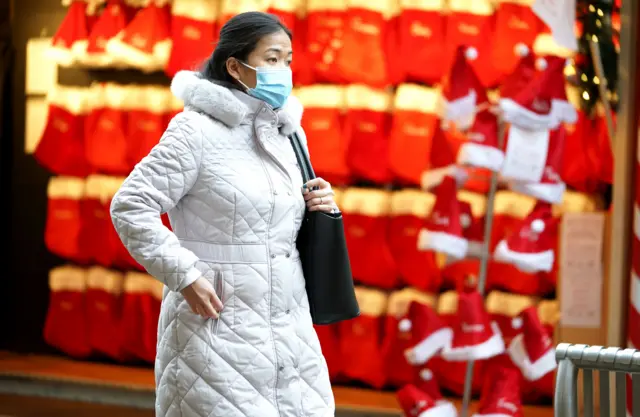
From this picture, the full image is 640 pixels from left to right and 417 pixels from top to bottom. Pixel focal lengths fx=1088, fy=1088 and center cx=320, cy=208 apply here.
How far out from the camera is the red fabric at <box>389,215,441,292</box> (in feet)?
18.3

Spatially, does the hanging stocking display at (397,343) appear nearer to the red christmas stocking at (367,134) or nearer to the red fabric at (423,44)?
the red christmas stocking at (367,134)

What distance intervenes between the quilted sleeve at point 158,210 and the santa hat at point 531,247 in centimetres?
206

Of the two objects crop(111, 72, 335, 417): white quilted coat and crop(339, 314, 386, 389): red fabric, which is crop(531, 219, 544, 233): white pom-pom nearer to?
crop(339, 314, 386, 389): red fabric

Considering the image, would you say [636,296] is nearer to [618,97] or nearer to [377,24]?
[618,97]

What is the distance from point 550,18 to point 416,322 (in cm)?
133

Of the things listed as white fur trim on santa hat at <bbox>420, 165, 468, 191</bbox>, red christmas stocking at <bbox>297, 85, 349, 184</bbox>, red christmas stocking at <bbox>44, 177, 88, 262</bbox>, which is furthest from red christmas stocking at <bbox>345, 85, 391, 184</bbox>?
red christmas stocking at <bbox>44, 177, 88, 262</bbox>

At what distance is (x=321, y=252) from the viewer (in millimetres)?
2711

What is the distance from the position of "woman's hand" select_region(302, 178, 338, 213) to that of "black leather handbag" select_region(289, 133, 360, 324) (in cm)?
1

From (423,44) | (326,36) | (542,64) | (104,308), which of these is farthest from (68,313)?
(542,64)

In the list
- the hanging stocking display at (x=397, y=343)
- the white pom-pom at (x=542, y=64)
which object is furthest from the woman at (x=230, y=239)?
the hanging stocking display at (x=397, y=343)

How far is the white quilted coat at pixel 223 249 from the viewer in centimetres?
252

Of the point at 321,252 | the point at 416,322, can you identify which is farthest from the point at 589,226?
the point at 321,252

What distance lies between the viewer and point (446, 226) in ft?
Result: 14.2

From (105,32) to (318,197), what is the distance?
12.2ft
